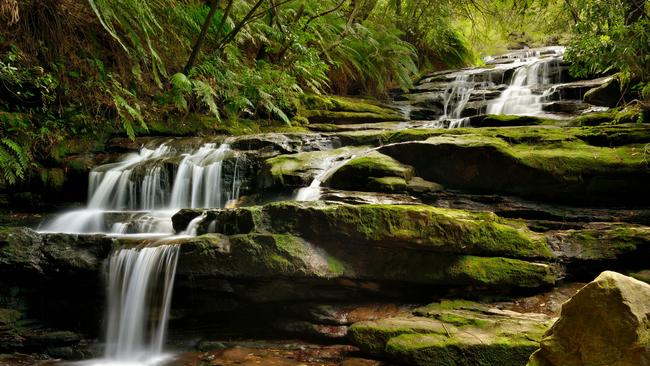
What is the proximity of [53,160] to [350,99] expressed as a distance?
24.1 ft

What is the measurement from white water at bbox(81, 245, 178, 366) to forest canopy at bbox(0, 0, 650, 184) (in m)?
2.22

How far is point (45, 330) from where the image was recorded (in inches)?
192

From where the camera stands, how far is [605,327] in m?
2.34

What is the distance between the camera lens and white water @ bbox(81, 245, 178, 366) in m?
4.70

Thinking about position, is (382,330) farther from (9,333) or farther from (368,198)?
(9,333)

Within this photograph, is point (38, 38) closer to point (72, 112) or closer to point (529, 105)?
point (72, 112)

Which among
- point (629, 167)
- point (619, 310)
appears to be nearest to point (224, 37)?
point (629, 167)

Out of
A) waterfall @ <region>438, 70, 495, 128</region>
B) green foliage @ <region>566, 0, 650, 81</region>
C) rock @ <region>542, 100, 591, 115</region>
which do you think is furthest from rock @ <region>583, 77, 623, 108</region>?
waterfall @ <region>438, 70, 495, 128</region>

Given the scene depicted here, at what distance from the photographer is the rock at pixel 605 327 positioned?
87.5 inches

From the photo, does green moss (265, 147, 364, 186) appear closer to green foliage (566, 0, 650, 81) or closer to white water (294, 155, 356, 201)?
white water (294, 155, 356, 201)

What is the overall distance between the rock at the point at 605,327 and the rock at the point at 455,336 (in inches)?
34.8

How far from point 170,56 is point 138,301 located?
469 centimetres

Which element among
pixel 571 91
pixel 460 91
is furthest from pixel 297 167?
pixel 460 91

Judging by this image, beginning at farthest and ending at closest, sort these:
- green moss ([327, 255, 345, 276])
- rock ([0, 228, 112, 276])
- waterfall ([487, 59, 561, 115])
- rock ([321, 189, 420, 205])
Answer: waterfall ([487, 59, 561, 115]), rock ([321, 189, 420, 205]), rock ([0, 228, 112, 276]), green moss ([327, 255, 345, 276])
